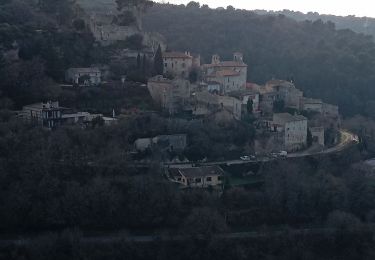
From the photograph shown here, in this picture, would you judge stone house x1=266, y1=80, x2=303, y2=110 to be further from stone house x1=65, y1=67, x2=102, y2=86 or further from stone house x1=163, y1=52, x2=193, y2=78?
stone house x1=65, y1=67, x2=102, y2=86

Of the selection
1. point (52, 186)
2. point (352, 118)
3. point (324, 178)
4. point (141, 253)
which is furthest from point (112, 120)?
point (352, 118)

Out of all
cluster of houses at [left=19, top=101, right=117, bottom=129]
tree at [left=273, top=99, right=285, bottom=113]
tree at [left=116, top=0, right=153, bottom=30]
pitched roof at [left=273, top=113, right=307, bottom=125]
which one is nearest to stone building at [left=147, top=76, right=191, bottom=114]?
cluster of houses at [left=19, top=101, right=117, bottom=129]

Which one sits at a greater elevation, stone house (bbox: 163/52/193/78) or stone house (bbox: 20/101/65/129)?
stone house (bbox: 163/52/193/78)

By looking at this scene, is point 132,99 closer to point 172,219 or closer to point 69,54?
point 69,54

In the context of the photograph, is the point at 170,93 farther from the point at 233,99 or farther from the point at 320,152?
the point at 320,152

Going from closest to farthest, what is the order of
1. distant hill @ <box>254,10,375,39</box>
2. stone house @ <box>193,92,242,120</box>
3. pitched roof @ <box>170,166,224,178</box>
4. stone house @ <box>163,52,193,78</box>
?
pitched roof @ <box>170,166,224,178</box> < stone house @ <box>193,92,242,120</box> < stone house @ <box>163,52,193,78</box> < distant hill @ <box>254,10,375,39</box>

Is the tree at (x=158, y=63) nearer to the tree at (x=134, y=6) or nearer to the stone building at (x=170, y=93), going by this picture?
the stone building at (x=170, y=93)
